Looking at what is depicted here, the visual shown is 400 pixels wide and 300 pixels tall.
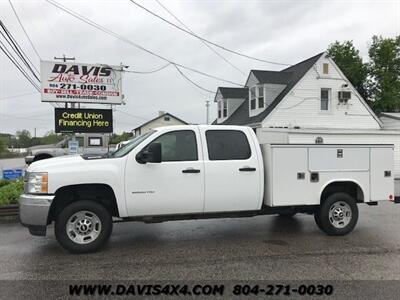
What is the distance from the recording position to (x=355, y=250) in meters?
6.20

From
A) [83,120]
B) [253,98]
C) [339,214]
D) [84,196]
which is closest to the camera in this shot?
[84,196]

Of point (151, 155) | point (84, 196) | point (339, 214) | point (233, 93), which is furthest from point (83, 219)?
point (233, 93)

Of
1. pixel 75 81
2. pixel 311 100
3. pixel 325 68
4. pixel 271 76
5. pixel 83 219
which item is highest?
pixel 325 68

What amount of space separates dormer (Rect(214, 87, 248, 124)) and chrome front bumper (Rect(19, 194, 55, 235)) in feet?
83.2

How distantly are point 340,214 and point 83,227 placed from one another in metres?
4.46

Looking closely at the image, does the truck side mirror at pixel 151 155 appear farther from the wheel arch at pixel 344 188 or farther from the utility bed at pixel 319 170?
the wheel arch at pixel 344 188

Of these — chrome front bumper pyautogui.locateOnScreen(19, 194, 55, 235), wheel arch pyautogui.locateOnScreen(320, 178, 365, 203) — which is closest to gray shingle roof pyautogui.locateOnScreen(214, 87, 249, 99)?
wheel arch pyautogui.locateOnScreen(320, 178, 365, 203)

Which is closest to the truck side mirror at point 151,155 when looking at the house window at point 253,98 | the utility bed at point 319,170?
the utility bed at point 319,170

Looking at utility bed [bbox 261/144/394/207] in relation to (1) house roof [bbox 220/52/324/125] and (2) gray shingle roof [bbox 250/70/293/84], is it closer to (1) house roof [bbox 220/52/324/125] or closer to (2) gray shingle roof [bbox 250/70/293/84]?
(1) house roof [bbox 220/52/324/125]

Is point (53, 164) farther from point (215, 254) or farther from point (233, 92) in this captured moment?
point (233, 92)

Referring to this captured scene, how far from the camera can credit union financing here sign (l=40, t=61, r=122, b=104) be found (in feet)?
49.8

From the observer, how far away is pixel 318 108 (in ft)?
76.8

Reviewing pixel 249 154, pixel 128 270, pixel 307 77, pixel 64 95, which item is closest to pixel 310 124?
pixel 307 77

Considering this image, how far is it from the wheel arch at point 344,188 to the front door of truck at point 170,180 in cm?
232
